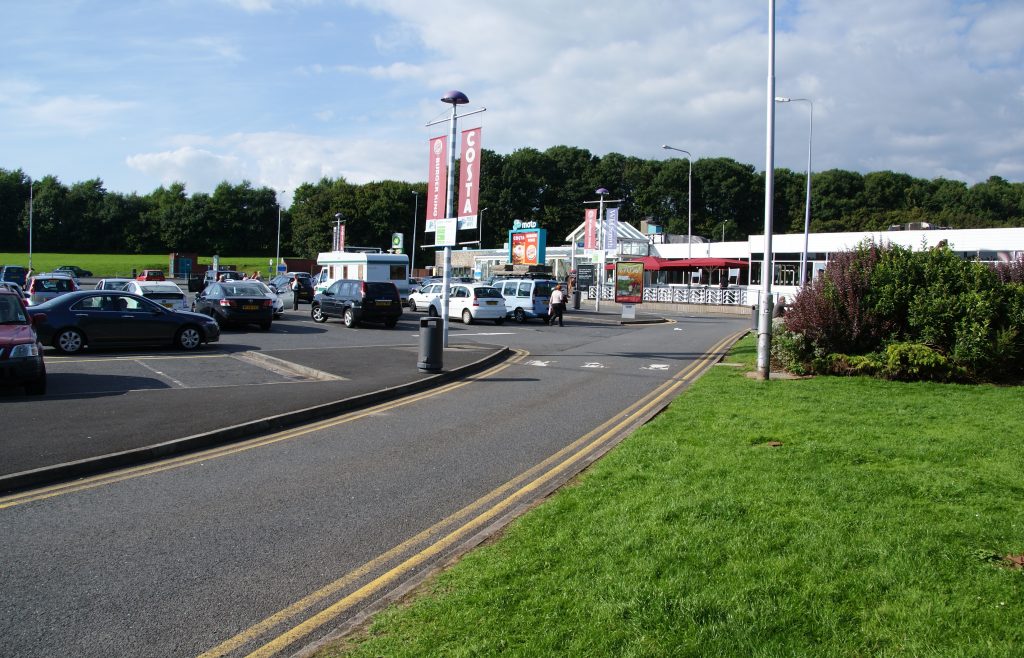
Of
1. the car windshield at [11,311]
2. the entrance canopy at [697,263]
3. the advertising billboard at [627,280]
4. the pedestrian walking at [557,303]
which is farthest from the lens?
the entrance canopy at [697,263]

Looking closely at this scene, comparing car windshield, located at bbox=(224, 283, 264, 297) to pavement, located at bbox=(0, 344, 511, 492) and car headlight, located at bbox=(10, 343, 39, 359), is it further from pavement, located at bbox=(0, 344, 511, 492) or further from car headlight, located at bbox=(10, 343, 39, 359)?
car headlight, located at bbox=(10, 343, 39, 359)

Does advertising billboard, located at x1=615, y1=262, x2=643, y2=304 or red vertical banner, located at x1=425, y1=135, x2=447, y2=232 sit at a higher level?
red vertical banner, located at x1=425, y1=135, x2=447, y2=232

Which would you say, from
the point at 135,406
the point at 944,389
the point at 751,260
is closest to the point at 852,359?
the point at 944,389

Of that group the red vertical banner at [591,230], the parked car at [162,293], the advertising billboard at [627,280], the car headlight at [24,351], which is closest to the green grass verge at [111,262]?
the red vertical banner at [591,230]

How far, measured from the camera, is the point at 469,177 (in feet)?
66.6

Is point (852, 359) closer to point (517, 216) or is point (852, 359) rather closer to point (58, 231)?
point (517, 216)

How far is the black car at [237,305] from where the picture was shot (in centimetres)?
2456

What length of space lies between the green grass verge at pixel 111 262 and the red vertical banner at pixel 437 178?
255 feet

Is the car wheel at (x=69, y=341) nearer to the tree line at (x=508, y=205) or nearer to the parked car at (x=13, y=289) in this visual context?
the parked car at (x=13, y=289)

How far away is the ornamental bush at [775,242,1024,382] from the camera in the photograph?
535 inches

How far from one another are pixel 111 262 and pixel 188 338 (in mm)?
89506

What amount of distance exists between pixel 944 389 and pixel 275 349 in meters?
15.1

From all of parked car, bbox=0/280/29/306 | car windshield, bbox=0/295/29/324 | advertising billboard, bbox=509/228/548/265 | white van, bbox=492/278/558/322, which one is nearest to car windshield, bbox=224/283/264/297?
parked car, bbox=0/280/29/306

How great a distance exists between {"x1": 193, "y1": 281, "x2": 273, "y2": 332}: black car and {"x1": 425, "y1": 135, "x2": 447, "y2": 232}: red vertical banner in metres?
7.17
